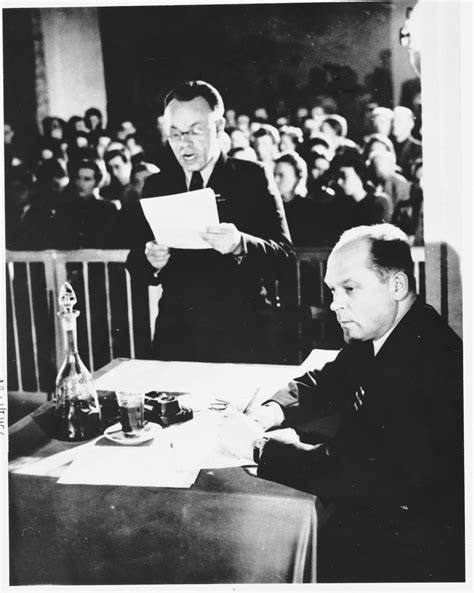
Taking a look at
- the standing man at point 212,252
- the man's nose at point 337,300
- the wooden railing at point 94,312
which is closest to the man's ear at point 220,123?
the standing man at point 212,252

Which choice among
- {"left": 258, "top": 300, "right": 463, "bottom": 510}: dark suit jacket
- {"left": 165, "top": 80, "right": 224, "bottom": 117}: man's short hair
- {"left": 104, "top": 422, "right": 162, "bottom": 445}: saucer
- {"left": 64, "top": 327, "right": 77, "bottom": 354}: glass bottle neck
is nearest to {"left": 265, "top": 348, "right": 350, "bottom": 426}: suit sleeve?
{"left": 258, "top": 300, "right": 463, "bottom": 510}: dark suit jacket

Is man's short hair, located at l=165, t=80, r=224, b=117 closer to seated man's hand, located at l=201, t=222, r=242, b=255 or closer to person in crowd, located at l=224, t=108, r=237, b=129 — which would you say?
person in crowd, located at l=224, t=108, r=237, b=129

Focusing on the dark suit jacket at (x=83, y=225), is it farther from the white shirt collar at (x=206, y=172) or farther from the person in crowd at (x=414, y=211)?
the person in crowd at (x=414, y=211)

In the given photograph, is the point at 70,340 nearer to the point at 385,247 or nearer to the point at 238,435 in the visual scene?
the point at 238,435

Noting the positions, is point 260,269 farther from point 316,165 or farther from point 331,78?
point 331,78

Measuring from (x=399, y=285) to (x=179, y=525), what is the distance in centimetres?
57

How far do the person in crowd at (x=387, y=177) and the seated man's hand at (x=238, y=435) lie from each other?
1.89 ft

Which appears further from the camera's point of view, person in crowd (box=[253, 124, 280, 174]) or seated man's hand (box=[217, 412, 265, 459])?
person in crowd (box=[253, 124, 280, 174])

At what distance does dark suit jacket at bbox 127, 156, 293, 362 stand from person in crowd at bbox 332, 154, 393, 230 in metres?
0.14

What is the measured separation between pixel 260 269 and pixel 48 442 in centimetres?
57

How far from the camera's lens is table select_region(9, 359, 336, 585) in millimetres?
747

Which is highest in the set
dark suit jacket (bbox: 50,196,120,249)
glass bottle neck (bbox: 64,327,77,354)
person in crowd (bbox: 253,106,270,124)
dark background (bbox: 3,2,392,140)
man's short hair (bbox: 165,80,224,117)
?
dark background (bbox: 3,2,392,140)

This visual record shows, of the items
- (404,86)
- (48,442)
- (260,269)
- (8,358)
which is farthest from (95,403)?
(404,86)

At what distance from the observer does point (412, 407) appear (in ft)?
3.15
